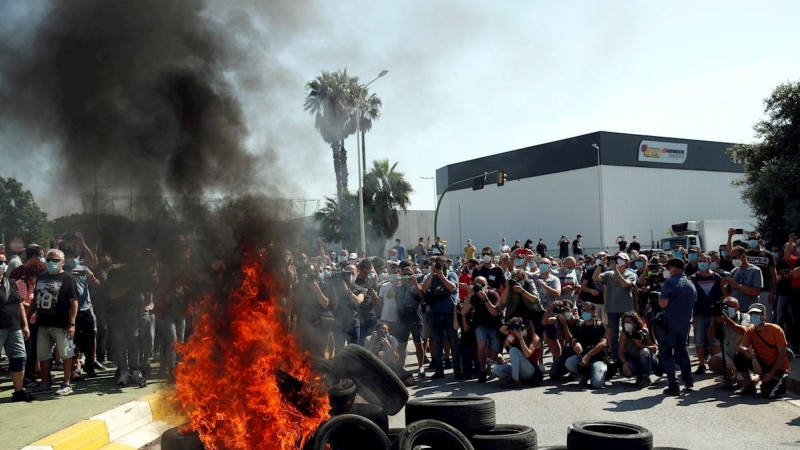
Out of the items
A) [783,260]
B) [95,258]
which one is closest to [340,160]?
[95,258]

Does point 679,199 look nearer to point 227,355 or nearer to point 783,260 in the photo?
point 783,260

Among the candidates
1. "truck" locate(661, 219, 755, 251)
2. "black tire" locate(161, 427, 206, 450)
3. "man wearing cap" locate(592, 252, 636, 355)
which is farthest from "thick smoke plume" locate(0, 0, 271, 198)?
"truck" locate(661, 219, 755, 251)

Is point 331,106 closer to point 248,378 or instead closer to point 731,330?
point 248,378

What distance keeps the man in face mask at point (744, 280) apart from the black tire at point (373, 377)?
701 centimetres

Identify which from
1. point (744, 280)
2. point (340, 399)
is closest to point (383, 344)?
point (340, 399)

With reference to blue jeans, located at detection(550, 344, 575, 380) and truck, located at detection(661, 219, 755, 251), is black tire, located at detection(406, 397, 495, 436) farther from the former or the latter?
truck, located at detection(661, 219, 755, 251)

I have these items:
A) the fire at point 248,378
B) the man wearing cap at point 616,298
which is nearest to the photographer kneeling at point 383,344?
the man wearing cap at point 616,298

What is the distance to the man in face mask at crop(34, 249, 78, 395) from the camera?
324 inches

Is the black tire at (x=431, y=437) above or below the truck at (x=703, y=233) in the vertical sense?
below

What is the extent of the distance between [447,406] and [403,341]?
5050 mm

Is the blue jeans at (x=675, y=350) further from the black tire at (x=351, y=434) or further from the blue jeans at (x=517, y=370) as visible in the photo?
the black tire at (x=351, y=434)

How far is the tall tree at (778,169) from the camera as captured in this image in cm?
2030

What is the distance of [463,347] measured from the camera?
414 inches

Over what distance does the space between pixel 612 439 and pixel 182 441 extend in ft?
11.6
